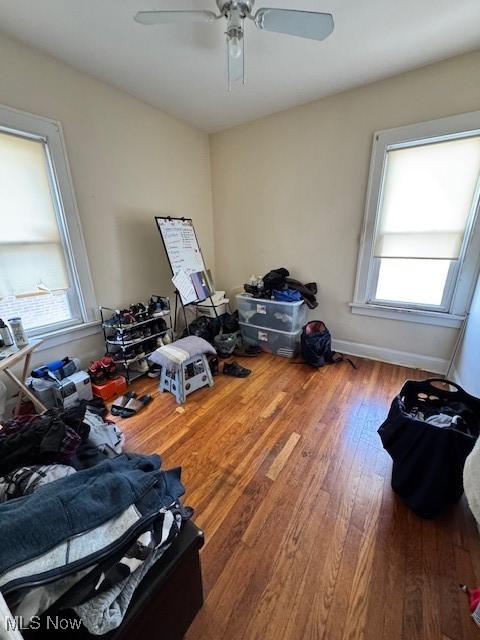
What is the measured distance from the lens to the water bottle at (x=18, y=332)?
165cm

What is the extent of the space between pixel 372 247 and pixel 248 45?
6.06ft

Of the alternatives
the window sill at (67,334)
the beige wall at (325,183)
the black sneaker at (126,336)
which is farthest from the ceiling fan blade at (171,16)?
the window sill at (67,334)

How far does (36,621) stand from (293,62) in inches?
119

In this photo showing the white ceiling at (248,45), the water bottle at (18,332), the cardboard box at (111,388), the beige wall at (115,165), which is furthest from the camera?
the cardboard box at (111,388)

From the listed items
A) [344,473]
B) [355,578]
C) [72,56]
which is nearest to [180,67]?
[72,56]

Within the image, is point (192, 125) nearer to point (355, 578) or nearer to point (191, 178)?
point (191, 178)

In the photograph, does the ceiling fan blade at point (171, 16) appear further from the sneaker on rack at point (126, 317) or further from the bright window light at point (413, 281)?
the bright window light at point (413, 281)

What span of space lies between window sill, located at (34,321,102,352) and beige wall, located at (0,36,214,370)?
0.08 meters

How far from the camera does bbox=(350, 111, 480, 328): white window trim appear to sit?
6.45ft

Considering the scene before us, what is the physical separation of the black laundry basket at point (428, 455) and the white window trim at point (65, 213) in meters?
2.40

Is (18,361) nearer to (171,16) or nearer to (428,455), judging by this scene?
(171,16)

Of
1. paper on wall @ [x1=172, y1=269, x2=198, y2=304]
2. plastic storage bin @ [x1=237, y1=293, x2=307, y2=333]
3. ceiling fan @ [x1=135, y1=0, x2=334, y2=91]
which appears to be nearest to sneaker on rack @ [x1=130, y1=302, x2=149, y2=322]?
paper on wall @ [x1=172, y1=269, x2=198, y2=304]

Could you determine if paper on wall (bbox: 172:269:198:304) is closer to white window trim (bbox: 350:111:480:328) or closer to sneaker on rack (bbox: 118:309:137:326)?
sneaker on rack (bbox: 118:309:137:326)

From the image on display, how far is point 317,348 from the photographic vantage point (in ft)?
8.48
